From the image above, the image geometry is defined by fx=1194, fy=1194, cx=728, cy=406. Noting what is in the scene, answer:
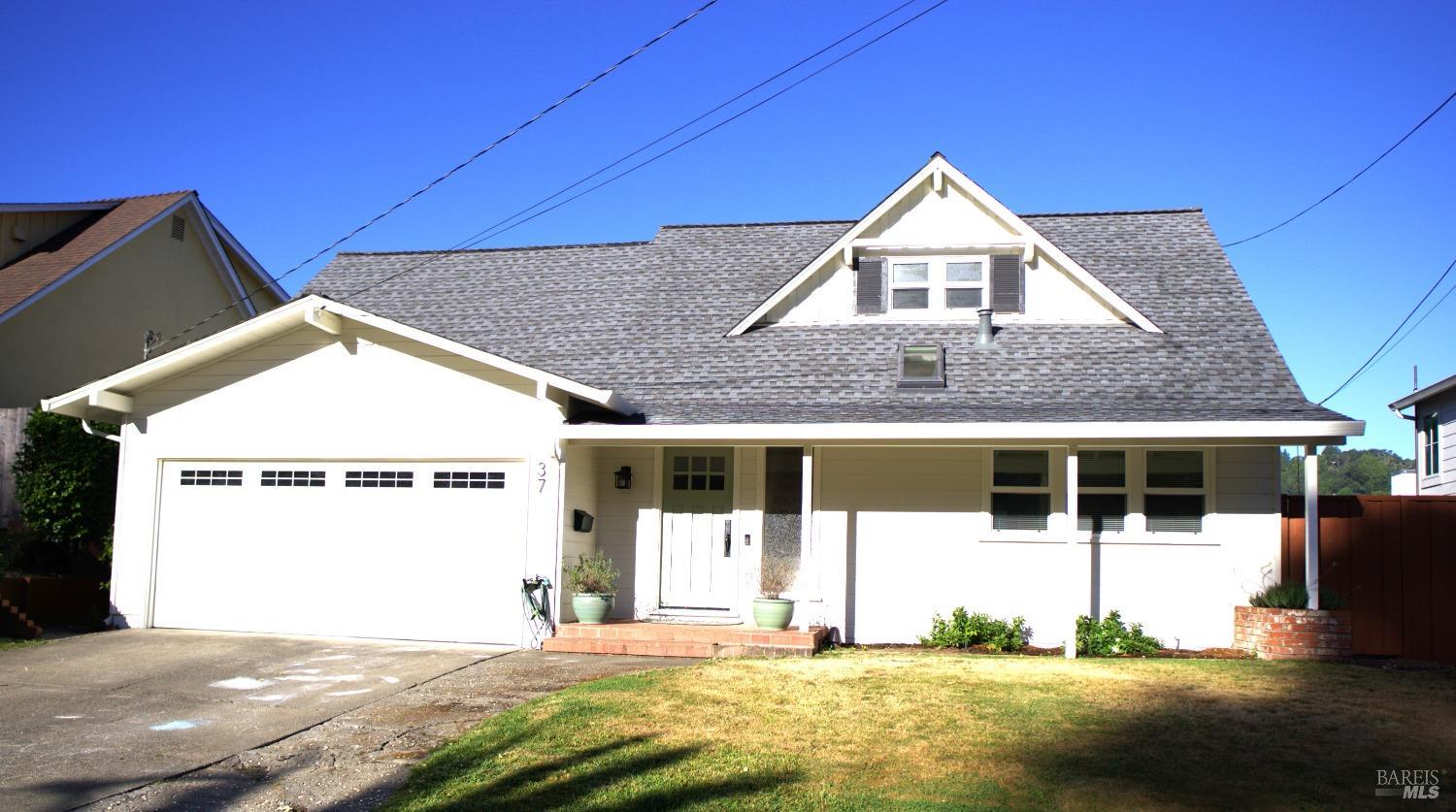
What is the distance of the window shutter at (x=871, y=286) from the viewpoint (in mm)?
15766

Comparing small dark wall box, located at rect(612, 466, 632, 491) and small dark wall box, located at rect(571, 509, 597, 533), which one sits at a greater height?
small dark wall box, located at rect(612, 466, 632, 491)

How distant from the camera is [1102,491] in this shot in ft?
43.8

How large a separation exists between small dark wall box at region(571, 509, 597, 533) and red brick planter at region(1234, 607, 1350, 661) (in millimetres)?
7318

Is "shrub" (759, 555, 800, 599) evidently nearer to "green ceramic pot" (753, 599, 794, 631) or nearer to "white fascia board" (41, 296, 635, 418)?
"green ceramic pot" (753, 599, 794, 631)

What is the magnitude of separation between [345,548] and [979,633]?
729 centimetres

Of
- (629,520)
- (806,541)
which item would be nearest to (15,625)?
(629,520)

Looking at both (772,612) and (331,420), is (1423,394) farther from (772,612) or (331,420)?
(331,420)

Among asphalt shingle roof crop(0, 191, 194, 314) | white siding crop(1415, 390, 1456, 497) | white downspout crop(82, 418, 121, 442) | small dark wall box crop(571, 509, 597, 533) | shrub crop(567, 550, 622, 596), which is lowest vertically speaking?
shrub crop(567, 550, 622, 596)

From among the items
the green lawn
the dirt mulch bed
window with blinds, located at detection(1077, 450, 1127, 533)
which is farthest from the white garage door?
window with blinds, located at detection(1077, 450, 1127, 533)

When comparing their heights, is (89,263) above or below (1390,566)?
above

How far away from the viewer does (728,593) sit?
552 inches

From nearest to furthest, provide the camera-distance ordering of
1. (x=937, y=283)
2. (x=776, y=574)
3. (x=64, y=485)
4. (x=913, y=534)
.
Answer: (x=776, y=574) → (x=913, y=534) → (x=64, y=485) → (x=937, y=283)

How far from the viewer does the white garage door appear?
528 inches

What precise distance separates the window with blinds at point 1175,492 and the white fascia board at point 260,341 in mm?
5871
